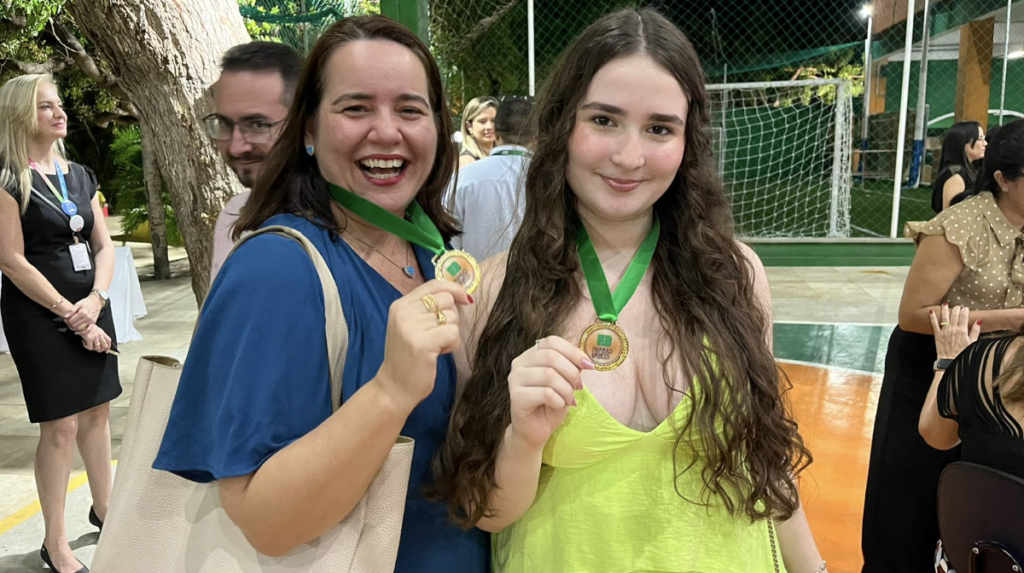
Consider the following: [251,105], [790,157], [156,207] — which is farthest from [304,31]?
[790,157]

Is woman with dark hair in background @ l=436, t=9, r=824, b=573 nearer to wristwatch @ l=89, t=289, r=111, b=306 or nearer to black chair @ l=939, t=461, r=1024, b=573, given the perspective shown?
black chair @ l=939, t=461, r=1024, b=573

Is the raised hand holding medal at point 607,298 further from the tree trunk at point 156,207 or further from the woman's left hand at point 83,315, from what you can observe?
the tree trunk at point 156,207

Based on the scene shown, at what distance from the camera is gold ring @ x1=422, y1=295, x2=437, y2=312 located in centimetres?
116

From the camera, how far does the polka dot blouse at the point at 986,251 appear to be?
281 cm

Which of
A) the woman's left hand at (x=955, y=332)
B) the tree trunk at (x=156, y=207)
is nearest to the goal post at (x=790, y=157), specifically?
the tree trunk at (x=156, y=207)

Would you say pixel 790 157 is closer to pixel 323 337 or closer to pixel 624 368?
pixel 624 368

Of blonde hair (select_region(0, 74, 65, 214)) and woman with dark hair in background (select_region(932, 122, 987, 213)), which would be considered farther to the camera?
woman with dark hair in background (select_region(932, 122, 987, 213))

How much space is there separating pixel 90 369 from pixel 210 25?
179cm

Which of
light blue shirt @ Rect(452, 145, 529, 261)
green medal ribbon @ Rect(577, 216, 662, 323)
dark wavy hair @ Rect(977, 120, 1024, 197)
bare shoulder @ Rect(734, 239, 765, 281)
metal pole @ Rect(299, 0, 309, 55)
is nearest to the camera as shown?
green medal ribbon @ Rect(577, 216, 662, 323)

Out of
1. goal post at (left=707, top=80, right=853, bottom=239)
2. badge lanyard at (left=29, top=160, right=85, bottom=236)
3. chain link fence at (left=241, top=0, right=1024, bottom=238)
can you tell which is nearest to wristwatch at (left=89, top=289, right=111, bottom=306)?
badge lanyard at (left=29, top=160, right=85, bottom=236)

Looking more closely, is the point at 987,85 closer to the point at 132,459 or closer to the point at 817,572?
the point at 817,572

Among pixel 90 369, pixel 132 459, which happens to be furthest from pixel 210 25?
pixel 132 459

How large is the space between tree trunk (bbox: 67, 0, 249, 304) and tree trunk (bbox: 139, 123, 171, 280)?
8076 millimetres

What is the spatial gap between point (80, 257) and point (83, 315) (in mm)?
332
